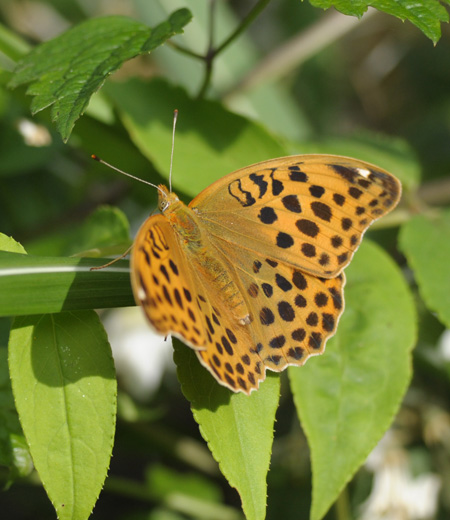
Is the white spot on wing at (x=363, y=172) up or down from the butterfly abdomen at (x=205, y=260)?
up

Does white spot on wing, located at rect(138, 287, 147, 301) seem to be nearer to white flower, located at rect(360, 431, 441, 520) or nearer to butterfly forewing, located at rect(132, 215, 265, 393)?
butterfly forewing, located at rect(132, 215, 265, 393)

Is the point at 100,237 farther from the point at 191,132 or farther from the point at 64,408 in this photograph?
the point at 64,408

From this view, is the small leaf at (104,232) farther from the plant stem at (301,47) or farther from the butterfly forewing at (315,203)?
the plant stem at (301,47)

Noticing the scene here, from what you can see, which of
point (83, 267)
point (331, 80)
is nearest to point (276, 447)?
point (83, 267)

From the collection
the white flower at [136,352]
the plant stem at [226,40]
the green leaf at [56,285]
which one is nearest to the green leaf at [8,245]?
the green leaf at [56,285]

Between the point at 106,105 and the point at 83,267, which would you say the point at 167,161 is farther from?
the point at 83,267

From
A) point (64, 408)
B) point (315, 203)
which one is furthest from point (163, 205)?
point (64, 408)
